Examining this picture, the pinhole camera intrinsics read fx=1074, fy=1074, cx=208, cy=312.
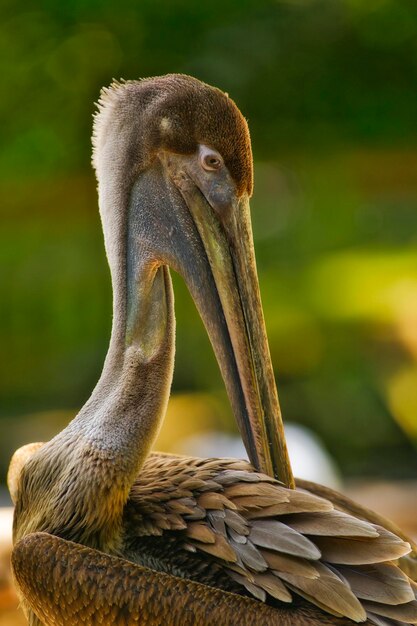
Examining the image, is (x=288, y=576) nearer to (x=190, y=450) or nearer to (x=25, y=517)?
(x=25, y=517)

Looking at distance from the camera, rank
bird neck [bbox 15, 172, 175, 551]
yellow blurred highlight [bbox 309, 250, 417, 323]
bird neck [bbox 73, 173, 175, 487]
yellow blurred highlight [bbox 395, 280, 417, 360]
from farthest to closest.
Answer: yellow blurred highlight [bbox 309, 250, 417, 323]
yellow blurred highlight [bbox 395, 280, 417, 360]
bird neck [bbox 73, 173, 175, 487]
bird neck [bbox 15, 172, 175, 551]

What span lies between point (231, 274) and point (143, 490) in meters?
0.71

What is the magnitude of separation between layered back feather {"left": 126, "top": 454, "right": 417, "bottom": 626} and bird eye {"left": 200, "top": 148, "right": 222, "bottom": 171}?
36.2 inches

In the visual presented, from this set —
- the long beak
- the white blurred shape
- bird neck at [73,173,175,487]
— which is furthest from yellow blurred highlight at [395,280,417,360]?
the long beak

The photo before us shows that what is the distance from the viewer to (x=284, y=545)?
2961 millimetres

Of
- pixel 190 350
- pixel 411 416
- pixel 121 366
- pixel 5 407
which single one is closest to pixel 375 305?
pixel 411 416

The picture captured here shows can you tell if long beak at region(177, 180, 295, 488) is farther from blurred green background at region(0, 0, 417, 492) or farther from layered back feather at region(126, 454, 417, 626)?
blurred green background at region(0, 0, 417, 492)

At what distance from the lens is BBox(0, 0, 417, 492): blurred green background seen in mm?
11383

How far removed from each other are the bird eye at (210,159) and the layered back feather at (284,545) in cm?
92

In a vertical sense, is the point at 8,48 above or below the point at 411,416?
above

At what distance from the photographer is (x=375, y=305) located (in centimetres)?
1050

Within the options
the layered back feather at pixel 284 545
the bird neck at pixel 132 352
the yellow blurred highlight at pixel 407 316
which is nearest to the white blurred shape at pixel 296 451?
the yellow blurred highlight at pixel 407 316

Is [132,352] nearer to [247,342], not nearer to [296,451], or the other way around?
[247,342]

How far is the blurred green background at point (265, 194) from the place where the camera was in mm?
11383
